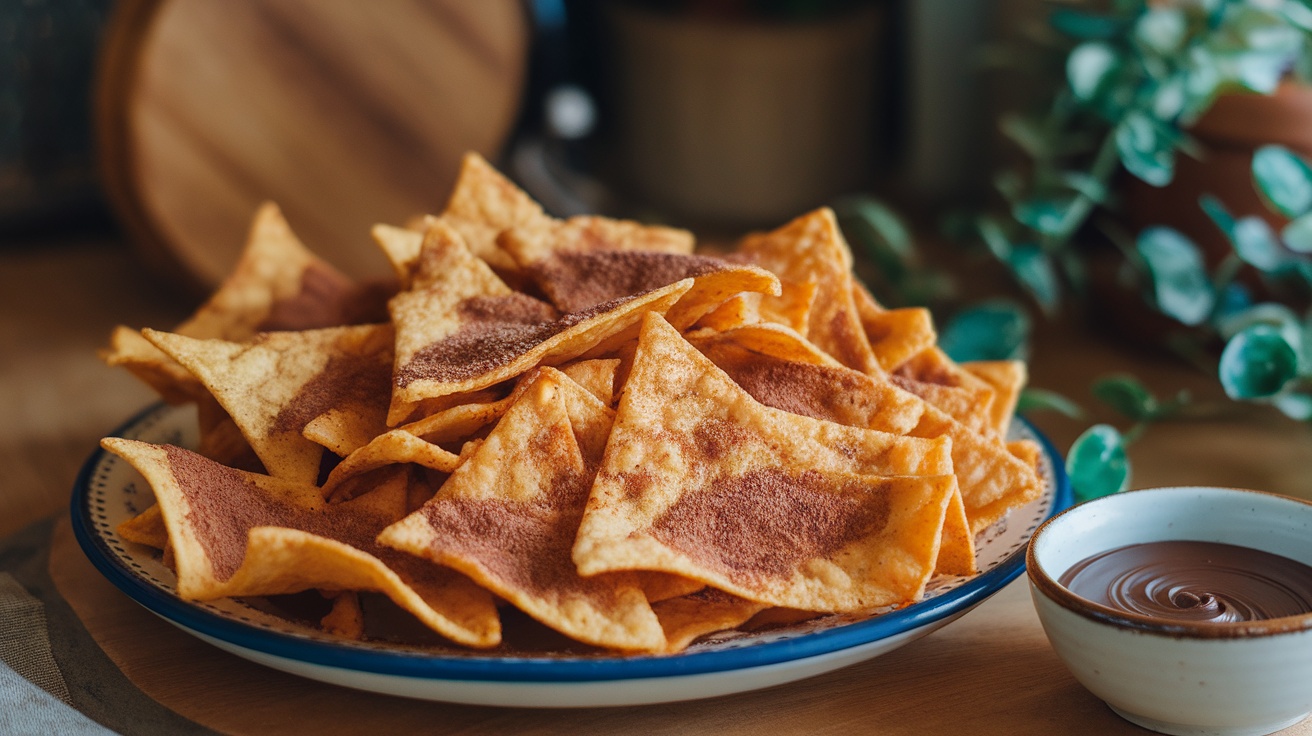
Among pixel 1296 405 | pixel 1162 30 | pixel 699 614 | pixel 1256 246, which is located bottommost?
pixel 1296 405

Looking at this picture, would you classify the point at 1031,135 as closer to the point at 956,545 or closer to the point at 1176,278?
the point at 1176,278

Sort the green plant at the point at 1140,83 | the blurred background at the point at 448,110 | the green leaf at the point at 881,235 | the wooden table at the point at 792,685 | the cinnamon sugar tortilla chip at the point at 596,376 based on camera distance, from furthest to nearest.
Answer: the blurred background at the point at 448,110
the green leaf at the point at 881,235
the green plant at the point at 1140,83
the cinnamon sugar tortilla chip at the point at 596,376
the wooden table at the point at 792,685

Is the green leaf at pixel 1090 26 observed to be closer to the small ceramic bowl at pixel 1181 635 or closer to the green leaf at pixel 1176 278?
the green leaf at pixel 1176 278

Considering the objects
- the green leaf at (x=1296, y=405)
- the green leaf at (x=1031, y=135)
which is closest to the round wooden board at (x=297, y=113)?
the green leaf at (x=1031, y=135)

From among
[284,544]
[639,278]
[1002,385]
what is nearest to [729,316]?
[639,278]

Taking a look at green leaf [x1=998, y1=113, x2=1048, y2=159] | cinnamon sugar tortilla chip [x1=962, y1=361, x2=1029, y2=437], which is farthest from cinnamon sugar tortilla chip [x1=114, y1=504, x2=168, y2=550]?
green leaf [x1=998, y1=113, x2=1048, y2=159]

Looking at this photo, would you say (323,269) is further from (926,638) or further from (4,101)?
(4,101)
